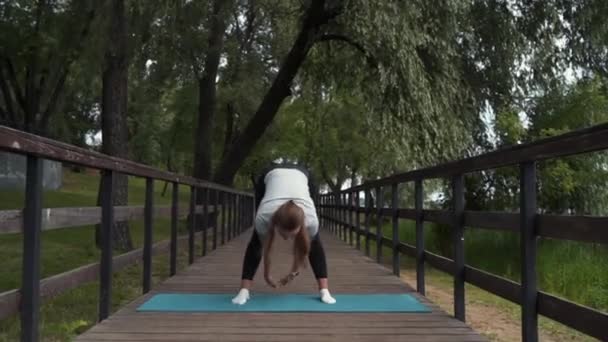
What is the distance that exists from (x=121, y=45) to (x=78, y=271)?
7.30 m

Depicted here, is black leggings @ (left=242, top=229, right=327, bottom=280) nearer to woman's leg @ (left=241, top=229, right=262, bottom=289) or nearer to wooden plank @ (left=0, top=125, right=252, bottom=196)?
woman's leg @ (left=241, top=229, right=262, bottom=289)

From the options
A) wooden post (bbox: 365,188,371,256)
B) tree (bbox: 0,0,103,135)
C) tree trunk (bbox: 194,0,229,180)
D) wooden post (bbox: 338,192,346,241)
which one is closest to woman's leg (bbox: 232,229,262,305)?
wooden post (bbox: 365,188,371,256)

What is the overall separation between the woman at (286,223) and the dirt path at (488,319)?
6.66 feet

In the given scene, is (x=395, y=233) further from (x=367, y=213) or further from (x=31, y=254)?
(x=31, y=254)

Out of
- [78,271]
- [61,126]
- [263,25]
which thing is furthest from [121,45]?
[61,126]

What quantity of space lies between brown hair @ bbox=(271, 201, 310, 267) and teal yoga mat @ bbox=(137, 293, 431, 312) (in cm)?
40

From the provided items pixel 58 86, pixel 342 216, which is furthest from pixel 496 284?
pixel 58 86

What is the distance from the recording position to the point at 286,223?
4.65 metres

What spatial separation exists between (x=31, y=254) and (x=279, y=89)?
440 inches

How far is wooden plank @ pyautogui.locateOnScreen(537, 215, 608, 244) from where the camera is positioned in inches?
109

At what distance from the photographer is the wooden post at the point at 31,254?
319 centimetres

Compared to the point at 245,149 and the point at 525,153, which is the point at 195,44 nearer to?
the point at 245,149

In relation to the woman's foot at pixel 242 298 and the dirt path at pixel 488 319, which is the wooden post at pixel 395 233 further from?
the woman's foot at pixel 242 298

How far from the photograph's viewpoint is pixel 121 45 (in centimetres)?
1055
